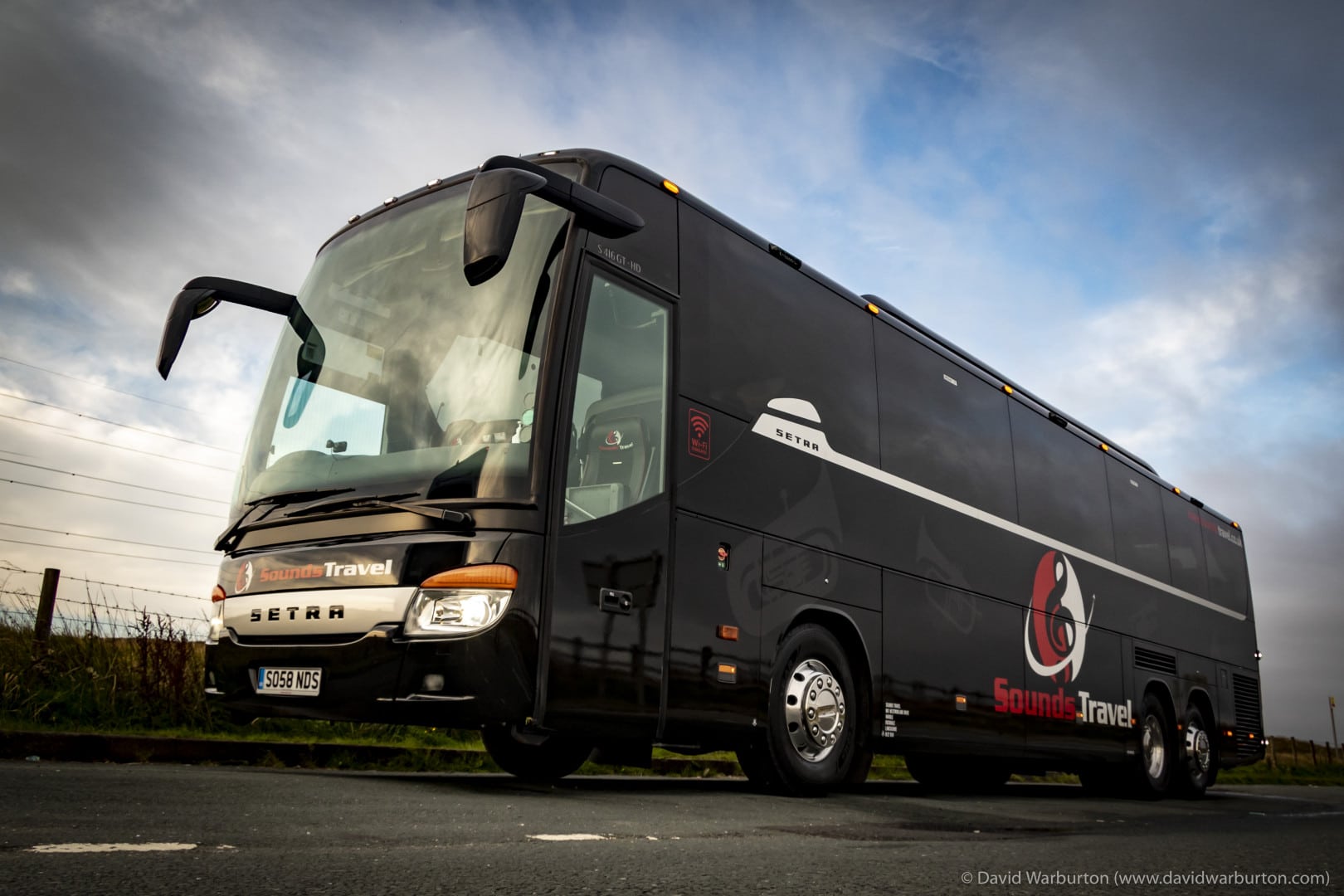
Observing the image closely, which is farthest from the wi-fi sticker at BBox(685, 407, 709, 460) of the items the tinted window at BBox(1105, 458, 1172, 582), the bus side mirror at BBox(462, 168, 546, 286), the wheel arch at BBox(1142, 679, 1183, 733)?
the wheel arch at BBox(1142, 679, 1183, 733)

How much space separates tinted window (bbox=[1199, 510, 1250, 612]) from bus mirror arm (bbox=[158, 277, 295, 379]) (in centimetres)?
1173

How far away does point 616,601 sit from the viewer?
585cm

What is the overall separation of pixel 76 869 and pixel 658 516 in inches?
147

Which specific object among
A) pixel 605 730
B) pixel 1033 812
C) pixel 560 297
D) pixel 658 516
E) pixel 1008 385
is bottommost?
pixel 1033 812

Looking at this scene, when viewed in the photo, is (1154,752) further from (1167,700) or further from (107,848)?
(107,848)

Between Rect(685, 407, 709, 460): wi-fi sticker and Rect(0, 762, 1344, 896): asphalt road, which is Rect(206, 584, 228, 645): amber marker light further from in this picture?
Rect(685, 407, 709, 460): wi-fi sticker

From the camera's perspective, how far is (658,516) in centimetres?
621

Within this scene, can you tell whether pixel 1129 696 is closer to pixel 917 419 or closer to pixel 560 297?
pixel 917 419

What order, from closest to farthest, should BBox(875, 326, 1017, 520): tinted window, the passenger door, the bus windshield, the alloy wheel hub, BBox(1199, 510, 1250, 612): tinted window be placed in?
the passenger door < the bus windshield < the alloy wheel hub < BBox(875, 326, 1017, 520): tinted window < BBox(1199, 510, 1250, 612): tinted window

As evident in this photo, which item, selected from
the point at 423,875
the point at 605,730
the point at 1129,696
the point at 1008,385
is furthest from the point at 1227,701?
the point at 423,875

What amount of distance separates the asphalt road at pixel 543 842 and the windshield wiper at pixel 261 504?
1.30 metres

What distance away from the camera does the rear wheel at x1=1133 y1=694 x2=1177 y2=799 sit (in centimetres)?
1160

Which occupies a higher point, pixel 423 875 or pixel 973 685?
pixel 973 685

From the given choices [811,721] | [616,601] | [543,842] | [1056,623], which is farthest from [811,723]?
[1056,623]
